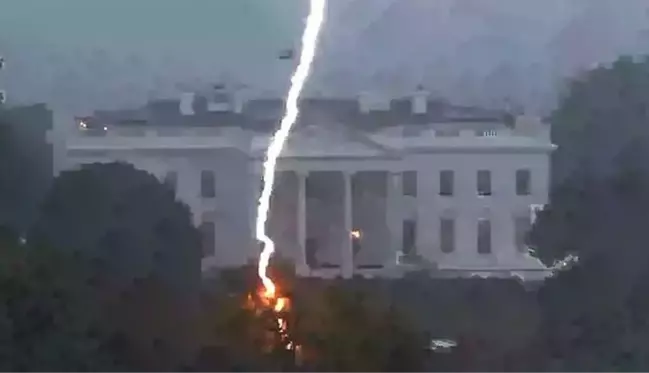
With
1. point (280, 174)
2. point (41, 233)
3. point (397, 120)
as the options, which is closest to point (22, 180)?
point (41, 233)

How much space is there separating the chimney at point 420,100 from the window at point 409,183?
110 mm

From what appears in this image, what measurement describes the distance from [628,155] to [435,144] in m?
0.34

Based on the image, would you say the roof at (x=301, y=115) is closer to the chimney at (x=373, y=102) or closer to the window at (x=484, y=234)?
the chimney at (x=373, y=102)

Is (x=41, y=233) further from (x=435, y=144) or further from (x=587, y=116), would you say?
(x=587, y=116)

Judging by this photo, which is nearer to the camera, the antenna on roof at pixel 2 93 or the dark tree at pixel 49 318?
the dark tree at pixel 49 318

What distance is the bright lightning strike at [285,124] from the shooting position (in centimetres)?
165

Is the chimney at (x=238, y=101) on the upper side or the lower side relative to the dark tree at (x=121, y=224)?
upper

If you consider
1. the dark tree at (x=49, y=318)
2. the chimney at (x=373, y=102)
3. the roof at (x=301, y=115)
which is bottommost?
the dark tree at (x=49, y=318)

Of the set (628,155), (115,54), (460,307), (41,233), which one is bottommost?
(460,307)

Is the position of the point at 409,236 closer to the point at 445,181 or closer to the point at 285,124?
the point at 445,181

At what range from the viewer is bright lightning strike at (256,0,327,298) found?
5.42 ft

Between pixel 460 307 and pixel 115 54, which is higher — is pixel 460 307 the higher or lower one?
the lower one

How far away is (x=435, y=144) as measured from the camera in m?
1.67

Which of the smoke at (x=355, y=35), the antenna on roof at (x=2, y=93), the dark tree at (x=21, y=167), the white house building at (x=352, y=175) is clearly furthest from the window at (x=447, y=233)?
the antenna on roof at (x=2, y=93)
